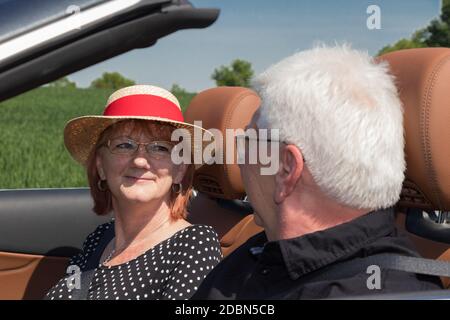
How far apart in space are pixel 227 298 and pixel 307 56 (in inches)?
24.8

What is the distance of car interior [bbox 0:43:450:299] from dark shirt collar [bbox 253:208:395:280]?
0.33 meters

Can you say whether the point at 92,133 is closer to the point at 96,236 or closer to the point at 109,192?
the point at 109,192

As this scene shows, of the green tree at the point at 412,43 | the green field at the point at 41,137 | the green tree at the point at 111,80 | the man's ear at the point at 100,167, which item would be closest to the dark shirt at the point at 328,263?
the man's ear at the point at 100,167

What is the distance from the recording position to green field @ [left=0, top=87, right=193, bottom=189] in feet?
46.2

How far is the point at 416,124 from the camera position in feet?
6.71

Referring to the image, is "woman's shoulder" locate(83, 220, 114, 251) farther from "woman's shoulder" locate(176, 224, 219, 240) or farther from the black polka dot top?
"woman's shoulder" locate(176, 224, 219, 240)

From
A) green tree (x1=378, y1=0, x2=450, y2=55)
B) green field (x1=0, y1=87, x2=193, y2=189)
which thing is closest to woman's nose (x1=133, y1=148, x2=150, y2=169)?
green field (x1=0, y1=87, x2=193, y2=189)

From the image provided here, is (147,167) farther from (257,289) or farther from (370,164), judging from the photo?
(370,164)

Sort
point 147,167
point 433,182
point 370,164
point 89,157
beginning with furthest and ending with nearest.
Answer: point 89,157
point 147,167
point 433,182
point 370,164

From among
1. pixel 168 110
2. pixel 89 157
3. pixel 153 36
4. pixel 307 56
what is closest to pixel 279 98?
pixel 307 56

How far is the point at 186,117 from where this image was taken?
319 cm

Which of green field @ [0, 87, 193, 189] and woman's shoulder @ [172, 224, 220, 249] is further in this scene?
green field @ [0, 87, 193, 189]

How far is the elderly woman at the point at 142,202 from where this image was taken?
2.58m
